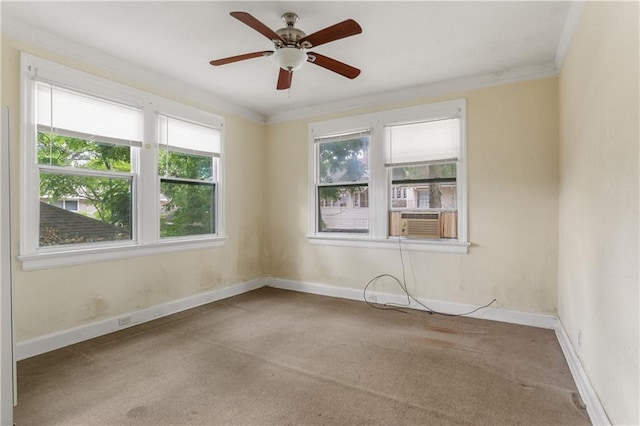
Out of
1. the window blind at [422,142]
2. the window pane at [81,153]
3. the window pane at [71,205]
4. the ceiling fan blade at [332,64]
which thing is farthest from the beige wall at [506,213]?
the window pane at [71,205]

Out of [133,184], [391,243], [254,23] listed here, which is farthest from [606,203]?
[133,184]

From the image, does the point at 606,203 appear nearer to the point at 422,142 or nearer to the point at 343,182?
the point at 422,142

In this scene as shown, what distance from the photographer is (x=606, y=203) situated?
1.78 metres

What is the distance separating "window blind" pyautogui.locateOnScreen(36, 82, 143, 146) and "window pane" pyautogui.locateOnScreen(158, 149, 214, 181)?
1.17 ft

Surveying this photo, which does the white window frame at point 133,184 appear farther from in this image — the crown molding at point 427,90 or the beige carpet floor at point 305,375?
the crown molding at point 427,90

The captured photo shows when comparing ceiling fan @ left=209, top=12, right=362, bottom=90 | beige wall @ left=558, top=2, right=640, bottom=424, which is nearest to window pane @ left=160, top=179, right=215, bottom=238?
ceiling fan @ left=209, top=12, right=362, bottom=90

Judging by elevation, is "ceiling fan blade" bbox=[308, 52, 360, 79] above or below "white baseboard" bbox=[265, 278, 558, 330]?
above

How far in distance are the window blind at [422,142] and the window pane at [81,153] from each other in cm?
300

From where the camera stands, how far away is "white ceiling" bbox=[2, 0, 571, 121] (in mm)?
2371

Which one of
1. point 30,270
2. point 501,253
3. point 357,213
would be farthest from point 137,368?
point 501,253

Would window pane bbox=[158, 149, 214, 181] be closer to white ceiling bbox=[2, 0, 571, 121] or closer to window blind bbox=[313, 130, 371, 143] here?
white ceiling bbox=[2, 0, 571, 121]

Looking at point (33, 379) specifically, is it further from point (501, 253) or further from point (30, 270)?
point (501, 253)

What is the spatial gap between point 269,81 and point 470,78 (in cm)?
224

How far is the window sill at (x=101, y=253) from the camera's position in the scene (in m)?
2.71
